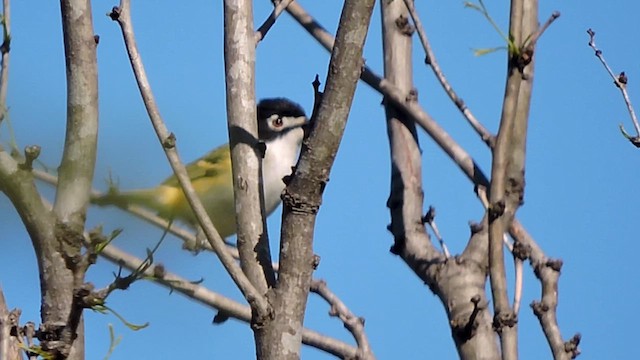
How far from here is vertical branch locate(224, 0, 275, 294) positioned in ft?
9.47

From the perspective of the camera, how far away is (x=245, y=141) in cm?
303

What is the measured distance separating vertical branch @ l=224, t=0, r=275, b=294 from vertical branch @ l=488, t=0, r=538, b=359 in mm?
603

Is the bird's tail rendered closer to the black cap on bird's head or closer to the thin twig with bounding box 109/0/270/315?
the thin twig with bounding box 109/0/270/315

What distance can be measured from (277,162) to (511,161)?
9.70 ft

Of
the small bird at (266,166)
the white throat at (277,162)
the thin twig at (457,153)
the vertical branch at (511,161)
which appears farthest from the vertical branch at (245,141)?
the white throat at (277,162)

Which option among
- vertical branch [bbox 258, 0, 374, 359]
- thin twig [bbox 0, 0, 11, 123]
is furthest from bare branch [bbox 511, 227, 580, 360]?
thin twig [bbox 0, 0, 11, 123]

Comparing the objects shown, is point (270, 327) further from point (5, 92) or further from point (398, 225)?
point (398, 225)

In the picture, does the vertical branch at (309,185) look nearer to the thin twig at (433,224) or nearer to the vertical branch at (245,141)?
the vertical branch at (245,141)

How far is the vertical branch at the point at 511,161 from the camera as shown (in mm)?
2910

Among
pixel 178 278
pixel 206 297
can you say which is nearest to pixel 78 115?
pixel 178 278

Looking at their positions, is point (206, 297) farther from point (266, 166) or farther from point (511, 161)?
point (266, 166)

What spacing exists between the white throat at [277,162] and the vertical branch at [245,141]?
315 cm

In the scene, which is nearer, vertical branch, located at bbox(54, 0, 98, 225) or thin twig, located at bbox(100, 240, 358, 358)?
vertical branch, located at bbox(54, 0, 98, 225)

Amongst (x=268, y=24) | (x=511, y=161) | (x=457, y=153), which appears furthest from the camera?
(x=457, y=153)
